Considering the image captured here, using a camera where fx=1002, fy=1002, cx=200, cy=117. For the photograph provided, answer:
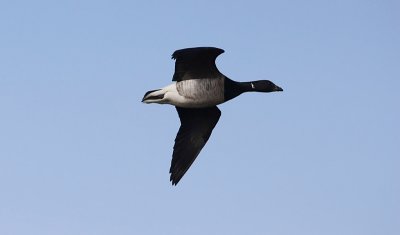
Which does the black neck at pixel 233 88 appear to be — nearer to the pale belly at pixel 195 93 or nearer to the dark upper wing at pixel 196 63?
the pale belly at pixel 195 93

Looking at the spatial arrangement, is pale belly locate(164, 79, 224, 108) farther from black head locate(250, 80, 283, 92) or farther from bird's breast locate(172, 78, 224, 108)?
black head locate(250, 80, 283, 92)

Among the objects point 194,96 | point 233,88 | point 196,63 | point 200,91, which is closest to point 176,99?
point 194,96

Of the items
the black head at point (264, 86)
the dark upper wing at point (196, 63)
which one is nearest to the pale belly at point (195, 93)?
the dark upper wing at point (196, 63)

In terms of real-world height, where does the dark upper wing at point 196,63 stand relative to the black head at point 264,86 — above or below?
above

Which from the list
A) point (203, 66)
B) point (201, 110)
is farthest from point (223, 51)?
point (201, 110)

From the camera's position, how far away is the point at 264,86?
2298 centimetres

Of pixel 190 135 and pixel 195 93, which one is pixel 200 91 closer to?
pixel 195 93

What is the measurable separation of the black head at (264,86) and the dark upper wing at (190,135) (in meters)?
1.00

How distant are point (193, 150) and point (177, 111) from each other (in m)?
1.04

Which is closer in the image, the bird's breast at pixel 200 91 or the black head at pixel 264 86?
the bird's breast at pixel 200 91

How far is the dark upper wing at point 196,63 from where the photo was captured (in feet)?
66.5

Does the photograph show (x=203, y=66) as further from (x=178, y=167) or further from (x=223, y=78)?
(x=178, y=167)

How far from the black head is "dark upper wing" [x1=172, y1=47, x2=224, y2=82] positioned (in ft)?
4.98

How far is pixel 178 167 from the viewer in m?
21.8
